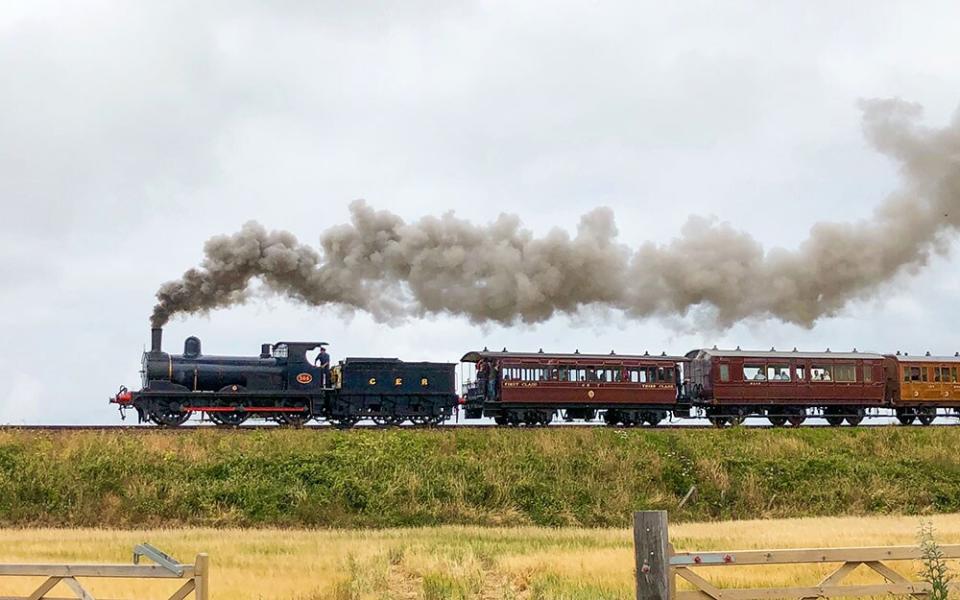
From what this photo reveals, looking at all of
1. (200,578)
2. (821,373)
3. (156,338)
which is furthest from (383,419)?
(200,578)

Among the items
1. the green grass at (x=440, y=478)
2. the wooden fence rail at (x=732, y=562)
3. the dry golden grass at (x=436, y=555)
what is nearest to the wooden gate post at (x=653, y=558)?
the wooden fence rail at (x=732, y=562)

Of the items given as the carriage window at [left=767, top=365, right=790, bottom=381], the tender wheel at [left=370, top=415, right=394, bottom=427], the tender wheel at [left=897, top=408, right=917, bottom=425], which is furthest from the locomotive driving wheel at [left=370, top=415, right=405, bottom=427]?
Answer: the tender wheel at [left=897, top=408, right=917, bottom=425]

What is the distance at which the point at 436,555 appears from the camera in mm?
18391

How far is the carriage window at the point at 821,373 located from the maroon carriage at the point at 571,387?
5.74 metres

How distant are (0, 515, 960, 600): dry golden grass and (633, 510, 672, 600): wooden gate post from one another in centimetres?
370

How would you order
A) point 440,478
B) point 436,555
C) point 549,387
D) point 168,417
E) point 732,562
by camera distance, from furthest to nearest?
point 549,387 < point 168,417 < point 440,478 < point 436,555 < point 732,562

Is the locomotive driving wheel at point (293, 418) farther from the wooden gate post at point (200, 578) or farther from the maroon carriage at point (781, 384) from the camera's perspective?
the wooden gate post at point (200, 578)

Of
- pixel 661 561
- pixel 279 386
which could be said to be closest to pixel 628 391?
pixel 279 386

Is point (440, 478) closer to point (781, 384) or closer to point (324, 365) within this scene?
point (324, 365)

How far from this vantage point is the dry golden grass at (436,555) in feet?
50.8

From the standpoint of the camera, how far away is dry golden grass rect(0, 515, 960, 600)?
15477 mm

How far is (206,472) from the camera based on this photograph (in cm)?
2841

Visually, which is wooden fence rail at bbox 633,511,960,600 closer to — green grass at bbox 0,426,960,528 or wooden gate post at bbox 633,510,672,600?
wooden gate post at bbox 633,510,672,600

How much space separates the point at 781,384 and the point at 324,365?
18.3 meters
